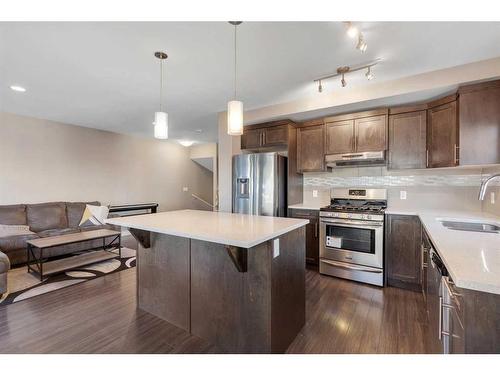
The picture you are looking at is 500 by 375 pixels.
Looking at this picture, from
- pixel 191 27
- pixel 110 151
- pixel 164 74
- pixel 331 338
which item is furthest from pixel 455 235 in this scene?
pixel 110 151

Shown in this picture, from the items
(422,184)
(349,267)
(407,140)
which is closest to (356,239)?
(349,267)

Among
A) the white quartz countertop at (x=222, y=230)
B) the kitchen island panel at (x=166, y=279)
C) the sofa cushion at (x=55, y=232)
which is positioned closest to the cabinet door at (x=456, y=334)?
the white quartz countertop at (x=222, y=230)

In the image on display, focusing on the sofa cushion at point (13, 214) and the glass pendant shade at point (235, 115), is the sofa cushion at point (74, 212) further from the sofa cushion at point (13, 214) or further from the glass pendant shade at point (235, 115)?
the glass pendant shade at point (235, 115)

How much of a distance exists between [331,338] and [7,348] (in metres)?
2.51

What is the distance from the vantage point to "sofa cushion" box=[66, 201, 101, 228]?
4473mm

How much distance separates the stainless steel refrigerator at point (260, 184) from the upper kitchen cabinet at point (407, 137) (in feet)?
4.91

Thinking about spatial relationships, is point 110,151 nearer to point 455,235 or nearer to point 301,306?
point 301,306

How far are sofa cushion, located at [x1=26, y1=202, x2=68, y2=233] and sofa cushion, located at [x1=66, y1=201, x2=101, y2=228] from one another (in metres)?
0.06

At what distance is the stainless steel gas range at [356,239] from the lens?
289cm

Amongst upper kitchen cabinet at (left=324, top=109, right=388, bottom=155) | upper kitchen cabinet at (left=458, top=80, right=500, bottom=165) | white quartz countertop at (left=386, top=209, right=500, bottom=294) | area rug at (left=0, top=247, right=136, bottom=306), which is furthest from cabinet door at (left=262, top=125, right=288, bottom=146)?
area rug at (left=0, top=247, right=136, bottom=306)

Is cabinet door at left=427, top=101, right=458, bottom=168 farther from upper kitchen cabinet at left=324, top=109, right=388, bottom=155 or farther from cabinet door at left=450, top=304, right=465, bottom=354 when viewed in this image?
cabinet door at left=450, top=304, right=465, bottom=354

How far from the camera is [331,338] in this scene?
74.9 inches

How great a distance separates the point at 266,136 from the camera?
12.6 ft
